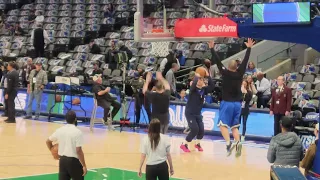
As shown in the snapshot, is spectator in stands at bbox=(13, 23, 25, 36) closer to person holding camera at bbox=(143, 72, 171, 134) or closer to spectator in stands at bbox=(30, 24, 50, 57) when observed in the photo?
spectator in stands at bbox=(30, 24, 50, 57)

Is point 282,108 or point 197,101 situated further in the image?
point 282,108

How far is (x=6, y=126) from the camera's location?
21281 millimetres

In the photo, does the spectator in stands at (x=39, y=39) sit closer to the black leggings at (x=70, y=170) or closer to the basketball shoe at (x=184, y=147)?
the basketball shoe at (x=184, y=147)

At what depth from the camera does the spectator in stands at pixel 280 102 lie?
18297 millimetres

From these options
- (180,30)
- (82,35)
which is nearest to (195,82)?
(180,30)

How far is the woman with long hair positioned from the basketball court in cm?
339

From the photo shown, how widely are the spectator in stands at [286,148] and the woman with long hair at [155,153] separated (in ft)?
5.00

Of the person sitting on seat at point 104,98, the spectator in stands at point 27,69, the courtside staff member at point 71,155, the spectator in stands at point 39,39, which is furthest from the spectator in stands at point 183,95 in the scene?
the courtside staff member at point 71,155

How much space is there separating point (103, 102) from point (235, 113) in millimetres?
6703

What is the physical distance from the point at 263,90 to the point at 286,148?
38.3 ft

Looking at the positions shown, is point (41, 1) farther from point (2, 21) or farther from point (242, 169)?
point (242, 169)

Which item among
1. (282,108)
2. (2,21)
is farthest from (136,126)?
(2,21)

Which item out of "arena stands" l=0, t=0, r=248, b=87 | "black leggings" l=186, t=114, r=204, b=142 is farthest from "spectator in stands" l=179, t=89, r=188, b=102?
"black leggings" l=186, t=114, r=204, b=142

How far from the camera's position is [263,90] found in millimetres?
21656
